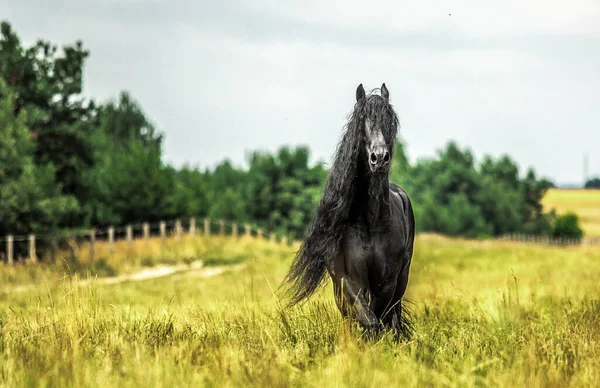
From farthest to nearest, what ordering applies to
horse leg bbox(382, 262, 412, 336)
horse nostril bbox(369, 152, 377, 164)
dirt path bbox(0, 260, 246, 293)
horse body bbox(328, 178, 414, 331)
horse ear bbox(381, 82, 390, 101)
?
dirt path bbox(0, 260, 246, 293)
horse leg bbox(382, 262, 412, 336)
horse ear bbox(381, 82, 390, 101)
horse body bbox(328, 178, 414, 331)
horse nostril bbox(369, 152, 377, 164)

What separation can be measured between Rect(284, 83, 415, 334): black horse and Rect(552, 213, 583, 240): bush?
150242mm

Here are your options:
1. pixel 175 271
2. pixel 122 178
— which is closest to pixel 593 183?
pixel 122 178

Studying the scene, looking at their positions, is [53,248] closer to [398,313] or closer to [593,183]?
[398,313]

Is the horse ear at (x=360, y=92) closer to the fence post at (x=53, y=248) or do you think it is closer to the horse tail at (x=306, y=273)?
the horse tail at (x=306, y=273)

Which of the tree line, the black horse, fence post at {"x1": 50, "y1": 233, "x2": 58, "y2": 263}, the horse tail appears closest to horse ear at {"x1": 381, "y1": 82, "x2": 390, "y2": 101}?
the black horse

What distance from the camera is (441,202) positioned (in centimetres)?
11294

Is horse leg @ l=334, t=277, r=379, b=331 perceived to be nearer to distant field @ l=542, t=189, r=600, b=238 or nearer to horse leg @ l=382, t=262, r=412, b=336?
horse leg @ l=382, t=262, r=412, b=336

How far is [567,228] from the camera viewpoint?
15425 cm

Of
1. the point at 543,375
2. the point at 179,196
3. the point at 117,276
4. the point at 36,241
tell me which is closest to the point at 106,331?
the point at 543,375

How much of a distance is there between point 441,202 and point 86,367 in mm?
109473

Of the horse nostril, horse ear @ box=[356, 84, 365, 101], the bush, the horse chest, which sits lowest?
the bush

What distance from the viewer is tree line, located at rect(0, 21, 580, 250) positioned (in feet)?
99.6

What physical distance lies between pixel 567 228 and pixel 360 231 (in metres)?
155


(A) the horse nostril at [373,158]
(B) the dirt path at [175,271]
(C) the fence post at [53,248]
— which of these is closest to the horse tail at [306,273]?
(A) the horse nostril at [373,158]
